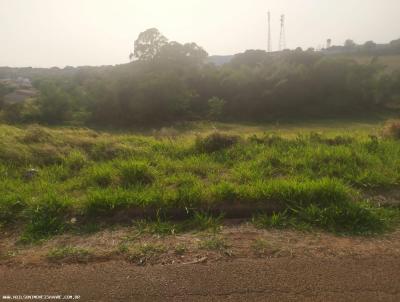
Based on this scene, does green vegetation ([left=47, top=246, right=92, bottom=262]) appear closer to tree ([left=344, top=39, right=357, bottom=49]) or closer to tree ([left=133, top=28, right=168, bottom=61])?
tree ([left=133, top=28, right=168, bottom=61])

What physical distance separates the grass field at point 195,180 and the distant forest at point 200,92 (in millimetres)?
26007

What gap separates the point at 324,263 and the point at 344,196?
4.50ft

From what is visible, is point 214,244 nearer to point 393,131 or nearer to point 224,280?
point 224,280

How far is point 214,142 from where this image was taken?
6742 millimetres

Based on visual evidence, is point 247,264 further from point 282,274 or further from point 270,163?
point 270,163

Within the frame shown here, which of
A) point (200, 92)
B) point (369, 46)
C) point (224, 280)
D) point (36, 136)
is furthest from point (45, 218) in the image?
point (369, 46)

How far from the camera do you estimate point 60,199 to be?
420cm

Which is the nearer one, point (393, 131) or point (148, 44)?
point (393, 131)

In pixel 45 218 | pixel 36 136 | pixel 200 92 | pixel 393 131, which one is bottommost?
pixel 200 92

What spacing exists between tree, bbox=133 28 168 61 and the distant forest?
10cm

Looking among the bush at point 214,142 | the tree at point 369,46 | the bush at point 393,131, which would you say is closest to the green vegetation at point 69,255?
the bush at point 214,142

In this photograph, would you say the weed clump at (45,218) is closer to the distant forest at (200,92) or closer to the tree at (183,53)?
the distant forest at (200,92)

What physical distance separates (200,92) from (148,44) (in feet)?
24.9

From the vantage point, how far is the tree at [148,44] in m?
38.0
